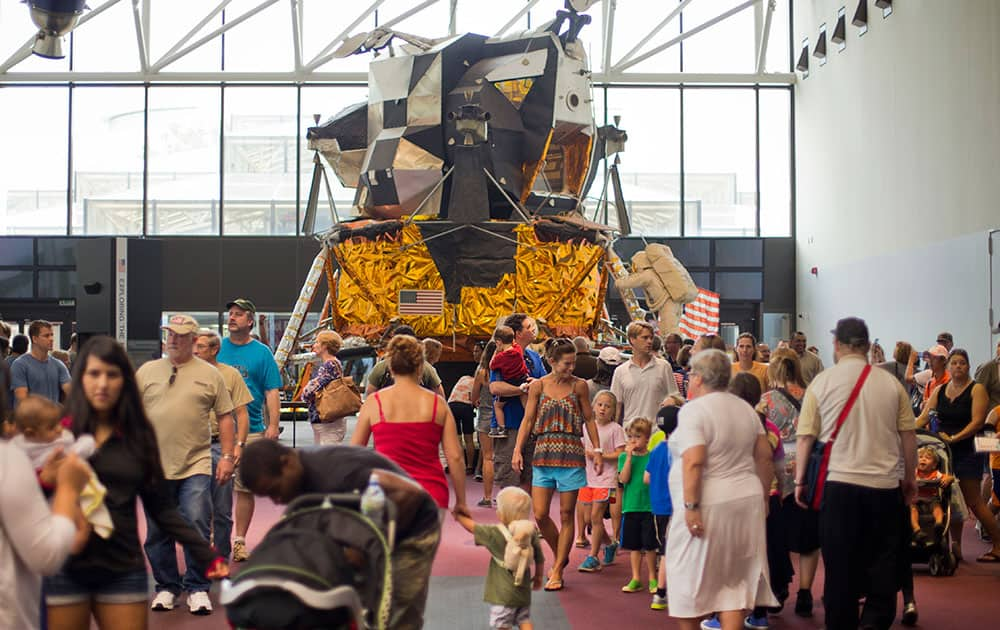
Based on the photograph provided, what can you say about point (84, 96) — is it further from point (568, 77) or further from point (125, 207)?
point (568, 77)

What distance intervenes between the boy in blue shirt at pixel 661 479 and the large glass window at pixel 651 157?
18.9 metres

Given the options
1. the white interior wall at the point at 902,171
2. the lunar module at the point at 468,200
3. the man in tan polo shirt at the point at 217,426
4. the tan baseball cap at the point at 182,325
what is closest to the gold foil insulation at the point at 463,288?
the lunar module at the point at 468,200

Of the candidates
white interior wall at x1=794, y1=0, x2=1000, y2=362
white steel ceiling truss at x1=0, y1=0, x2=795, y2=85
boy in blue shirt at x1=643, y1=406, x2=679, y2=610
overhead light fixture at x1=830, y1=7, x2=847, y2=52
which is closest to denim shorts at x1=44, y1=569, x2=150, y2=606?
boy in blue shirt at x1=643, y1=406, x2=679, y2=610

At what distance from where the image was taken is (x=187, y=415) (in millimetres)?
6348

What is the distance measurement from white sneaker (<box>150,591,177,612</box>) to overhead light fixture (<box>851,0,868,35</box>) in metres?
17.0

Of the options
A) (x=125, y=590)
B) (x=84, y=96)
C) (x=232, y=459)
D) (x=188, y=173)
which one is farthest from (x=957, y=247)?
(x=84, y=96)

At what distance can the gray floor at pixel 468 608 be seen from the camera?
6.51 m

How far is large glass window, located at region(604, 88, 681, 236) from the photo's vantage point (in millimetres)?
25469

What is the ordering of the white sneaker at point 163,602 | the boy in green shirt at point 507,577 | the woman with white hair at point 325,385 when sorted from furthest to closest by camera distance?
1. the woman with white hair at point 325,385
2. the white sneaker at point 163,602
3. the boy in green shirt at point 507,577

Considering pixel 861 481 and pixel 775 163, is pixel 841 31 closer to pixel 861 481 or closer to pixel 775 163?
pixel 775 163

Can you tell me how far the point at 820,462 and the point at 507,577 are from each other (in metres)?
1.69

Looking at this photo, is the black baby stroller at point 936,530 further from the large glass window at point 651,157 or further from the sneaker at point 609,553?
the large glass window at point 651,157

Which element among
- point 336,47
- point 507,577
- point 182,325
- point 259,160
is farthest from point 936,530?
point 259,160

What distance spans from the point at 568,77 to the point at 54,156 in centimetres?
1472
